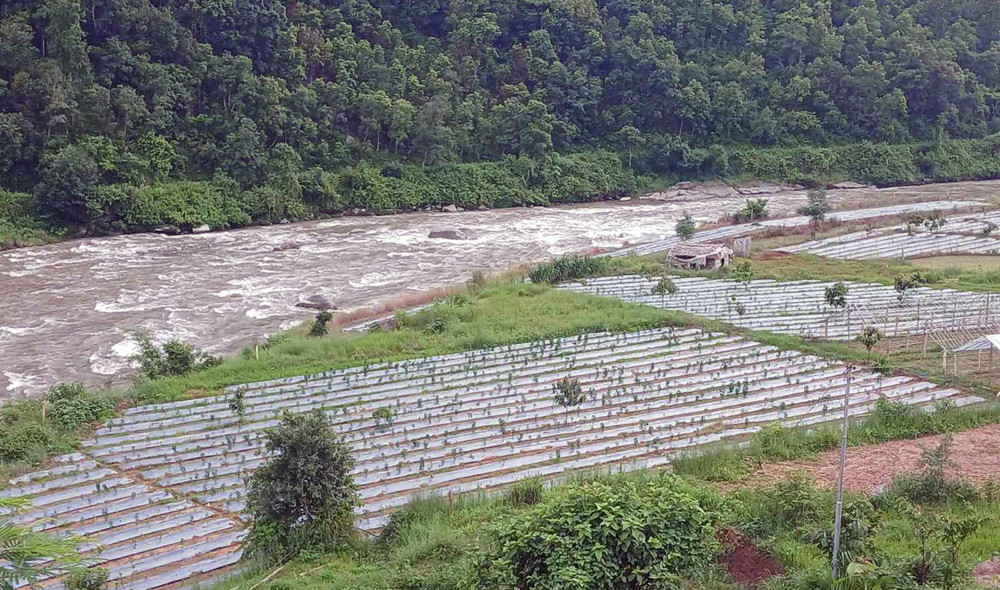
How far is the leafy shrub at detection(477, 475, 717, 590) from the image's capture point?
20.7 ft

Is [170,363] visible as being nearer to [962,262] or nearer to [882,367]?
[882,367]

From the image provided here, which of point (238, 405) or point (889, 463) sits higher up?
point (238, 405)

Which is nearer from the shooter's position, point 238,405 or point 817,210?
point 238,405

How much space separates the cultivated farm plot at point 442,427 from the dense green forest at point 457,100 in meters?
17.8

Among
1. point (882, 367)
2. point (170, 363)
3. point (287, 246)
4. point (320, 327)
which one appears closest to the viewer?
point (882, 367)

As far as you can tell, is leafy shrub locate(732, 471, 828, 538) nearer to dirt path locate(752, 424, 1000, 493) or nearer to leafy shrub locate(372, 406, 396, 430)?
dirt path locate(752, 424, 1000, 493)

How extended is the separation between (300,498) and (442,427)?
3.95 meters

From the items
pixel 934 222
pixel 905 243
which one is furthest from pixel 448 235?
pixel 934 222

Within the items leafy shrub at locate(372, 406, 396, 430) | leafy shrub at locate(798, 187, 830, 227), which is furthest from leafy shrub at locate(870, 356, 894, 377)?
leafy shrub at locate(798, 187, 830, 227)

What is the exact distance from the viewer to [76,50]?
3017 centimetres

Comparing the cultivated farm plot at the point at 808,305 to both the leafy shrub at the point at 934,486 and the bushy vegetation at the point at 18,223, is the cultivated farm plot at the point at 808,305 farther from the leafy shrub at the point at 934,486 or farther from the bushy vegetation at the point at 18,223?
the bushy vegetation at the point at 18,223

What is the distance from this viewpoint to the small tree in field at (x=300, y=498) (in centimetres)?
840

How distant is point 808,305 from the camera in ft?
59.8

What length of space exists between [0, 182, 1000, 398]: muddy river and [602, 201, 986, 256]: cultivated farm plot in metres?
1.68
